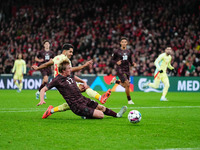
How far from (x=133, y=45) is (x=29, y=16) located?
13379 mm

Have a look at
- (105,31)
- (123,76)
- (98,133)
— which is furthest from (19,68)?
(98,133)

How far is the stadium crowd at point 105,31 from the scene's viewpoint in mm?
26562

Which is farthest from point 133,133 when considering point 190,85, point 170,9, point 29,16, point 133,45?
point 29,16

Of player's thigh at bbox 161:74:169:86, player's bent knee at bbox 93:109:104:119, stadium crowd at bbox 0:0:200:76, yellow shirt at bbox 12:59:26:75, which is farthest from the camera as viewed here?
stadium crowd at bbox 0:0:200:76

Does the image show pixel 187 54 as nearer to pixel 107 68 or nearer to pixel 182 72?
pixel 182 72

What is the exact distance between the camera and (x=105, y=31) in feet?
103

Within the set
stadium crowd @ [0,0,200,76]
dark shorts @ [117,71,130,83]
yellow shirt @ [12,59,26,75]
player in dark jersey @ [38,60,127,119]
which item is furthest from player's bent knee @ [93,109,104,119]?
stadium crowd @ [0,0,200,76]

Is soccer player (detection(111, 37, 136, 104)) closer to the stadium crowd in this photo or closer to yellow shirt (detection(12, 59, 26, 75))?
the stadium crowd

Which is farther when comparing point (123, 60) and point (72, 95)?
point (123, 60)

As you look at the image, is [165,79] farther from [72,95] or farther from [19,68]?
[19,68]

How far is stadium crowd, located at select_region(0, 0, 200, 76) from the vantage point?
2656 cm

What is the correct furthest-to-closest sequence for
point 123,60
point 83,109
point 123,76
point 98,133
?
point 123,60 → point 123,76 → point 83,109 → point 98,133

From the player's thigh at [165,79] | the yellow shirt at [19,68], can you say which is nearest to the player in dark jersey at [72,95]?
the player's thigh at [165,79]

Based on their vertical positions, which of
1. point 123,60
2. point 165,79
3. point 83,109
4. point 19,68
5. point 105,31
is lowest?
point 83,109
